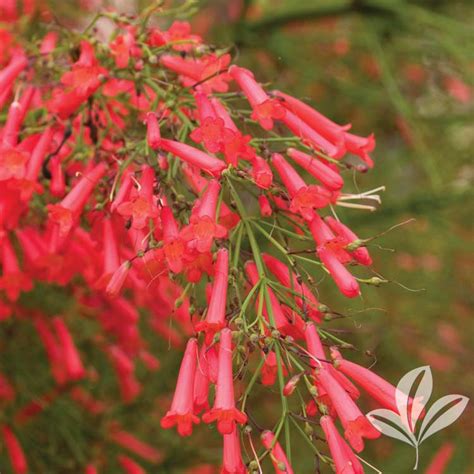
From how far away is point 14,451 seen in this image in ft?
9.18

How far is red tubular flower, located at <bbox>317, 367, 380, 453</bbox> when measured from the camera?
1.53 meters

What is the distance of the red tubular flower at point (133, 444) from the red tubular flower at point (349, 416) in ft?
5.84

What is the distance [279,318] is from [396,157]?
3450 mm

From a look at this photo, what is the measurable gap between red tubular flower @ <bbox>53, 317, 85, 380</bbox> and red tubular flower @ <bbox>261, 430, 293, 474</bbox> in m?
1.46

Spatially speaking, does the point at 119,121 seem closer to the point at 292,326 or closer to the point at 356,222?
the point at 292,326

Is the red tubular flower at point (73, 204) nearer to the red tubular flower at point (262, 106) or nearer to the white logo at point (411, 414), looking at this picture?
the red tubular flower at point (262, 106)

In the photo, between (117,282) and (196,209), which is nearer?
(196,209)

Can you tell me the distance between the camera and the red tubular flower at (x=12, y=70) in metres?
2.18

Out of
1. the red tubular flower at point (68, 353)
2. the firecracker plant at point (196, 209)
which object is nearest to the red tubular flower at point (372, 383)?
the firecracker plant at point (196, 209)

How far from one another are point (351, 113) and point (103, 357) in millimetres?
2475

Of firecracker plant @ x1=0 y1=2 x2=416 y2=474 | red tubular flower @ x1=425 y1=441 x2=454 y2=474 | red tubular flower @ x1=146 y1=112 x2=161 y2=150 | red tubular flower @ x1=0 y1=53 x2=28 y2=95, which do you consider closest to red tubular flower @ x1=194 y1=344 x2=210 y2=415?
firecracker plant @ x1=0 y1=2 x2=416 y2=474

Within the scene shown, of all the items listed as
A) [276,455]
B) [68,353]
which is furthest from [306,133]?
[68,353]

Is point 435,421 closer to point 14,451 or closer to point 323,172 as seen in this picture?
point 323,172

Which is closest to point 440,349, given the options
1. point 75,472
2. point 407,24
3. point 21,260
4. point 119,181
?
point 407,24
